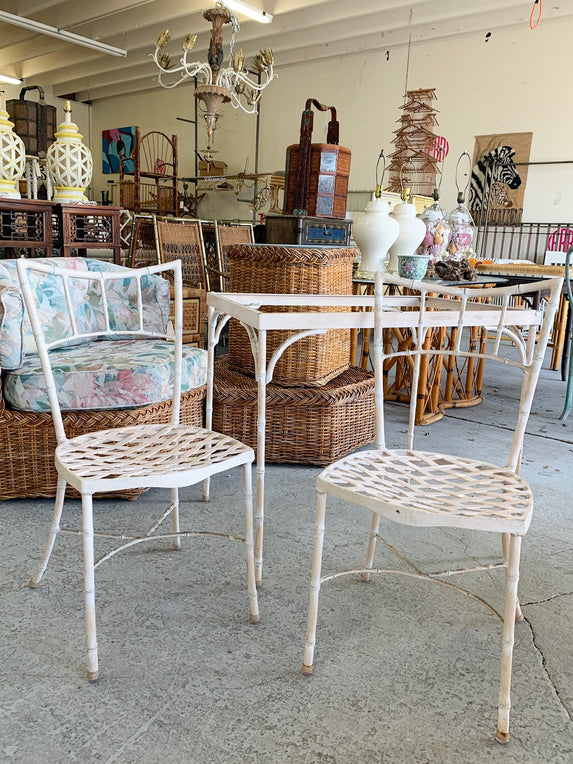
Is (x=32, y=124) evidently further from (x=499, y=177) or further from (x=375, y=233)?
(x=375, y=233)

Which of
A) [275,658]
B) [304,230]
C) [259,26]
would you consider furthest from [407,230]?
[259,26]

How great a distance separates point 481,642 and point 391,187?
4454 millimetres

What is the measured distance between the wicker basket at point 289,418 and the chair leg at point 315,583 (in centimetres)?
128

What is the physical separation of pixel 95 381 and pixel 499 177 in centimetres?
683

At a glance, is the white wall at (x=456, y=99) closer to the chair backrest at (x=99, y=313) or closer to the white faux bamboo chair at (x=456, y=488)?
the chair backrest at (x=99, y=313)

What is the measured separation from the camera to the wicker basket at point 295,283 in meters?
2.59

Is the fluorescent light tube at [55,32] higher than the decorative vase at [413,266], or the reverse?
the fluorescent light tube at [55,32]

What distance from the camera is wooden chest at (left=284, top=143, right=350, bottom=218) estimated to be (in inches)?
135

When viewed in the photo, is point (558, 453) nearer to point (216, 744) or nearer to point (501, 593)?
point (501, 593)

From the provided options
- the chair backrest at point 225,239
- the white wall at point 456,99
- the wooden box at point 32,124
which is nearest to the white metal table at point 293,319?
the chair backrest at point 225,239

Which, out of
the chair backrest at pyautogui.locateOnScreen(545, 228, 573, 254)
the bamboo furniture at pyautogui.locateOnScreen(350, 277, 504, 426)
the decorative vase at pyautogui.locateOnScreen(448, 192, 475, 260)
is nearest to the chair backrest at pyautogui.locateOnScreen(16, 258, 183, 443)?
the bamboo furniture at pyautogui.locateOnScreen(350, 277, 504, 426)

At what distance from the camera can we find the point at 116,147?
1288 centimetres

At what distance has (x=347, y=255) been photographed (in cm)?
280

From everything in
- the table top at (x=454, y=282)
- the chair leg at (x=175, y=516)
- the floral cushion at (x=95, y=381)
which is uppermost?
the table top at (x=454, y=282)
